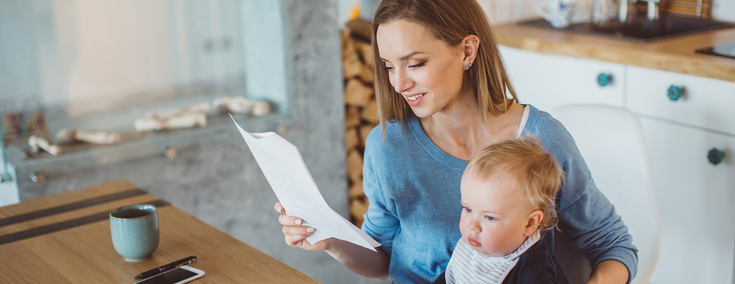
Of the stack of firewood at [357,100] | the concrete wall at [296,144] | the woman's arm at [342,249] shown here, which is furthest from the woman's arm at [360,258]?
the stack of firewood at [357,100]

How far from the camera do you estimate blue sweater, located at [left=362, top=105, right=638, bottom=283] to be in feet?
3.75

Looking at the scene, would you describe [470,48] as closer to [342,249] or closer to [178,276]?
[342,249]

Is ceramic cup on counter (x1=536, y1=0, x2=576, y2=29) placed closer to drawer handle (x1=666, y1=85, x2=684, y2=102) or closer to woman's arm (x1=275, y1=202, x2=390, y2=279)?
drawer handle (x1=666, y1=85, x2=684, y2=102)

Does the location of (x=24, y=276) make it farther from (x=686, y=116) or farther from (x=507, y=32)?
(x=507, y=32)

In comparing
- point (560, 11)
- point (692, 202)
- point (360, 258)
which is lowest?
point (692, 202)

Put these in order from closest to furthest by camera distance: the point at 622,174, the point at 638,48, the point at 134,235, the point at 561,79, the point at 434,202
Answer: the point at 134,235
the point at 434,202
the point at 622,174
the point at 638,48
the point at 561,79

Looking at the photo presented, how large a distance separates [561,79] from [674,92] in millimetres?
452

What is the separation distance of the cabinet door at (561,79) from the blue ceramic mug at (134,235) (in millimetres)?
1372

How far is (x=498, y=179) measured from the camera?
3.36ft

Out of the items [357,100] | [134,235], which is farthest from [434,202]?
[357,100]

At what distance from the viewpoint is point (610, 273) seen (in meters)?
1.12

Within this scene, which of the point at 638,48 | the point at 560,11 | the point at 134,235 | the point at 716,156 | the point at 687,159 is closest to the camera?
the point at 134,235

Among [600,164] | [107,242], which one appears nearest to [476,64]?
[600,164]

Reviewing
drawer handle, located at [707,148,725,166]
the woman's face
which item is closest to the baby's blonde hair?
the woman's face
